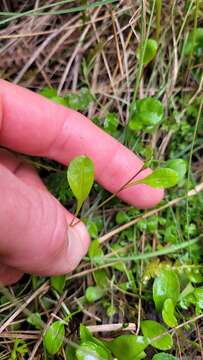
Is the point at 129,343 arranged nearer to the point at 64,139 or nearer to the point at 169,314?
the point at 169,314

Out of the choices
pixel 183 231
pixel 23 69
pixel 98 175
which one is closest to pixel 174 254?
pixel 183 231

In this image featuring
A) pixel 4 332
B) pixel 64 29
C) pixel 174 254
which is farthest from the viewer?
pixel 64 29

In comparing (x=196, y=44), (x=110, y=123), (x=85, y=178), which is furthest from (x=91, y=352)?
(x=196, y=44)

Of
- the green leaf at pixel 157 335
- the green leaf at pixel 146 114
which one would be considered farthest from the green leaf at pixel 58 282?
the green leaf at pixel 146 114

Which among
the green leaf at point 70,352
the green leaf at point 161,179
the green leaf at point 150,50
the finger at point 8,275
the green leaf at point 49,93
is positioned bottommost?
the green leaf at point 70,352

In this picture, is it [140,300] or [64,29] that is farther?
[64,29]

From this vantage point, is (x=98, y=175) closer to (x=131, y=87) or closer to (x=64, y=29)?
(x=131, y=87)

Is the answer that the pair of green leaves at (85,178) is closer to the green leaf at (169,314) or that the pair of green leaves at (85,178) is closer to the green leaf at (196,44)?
the green leaf at (169,314)

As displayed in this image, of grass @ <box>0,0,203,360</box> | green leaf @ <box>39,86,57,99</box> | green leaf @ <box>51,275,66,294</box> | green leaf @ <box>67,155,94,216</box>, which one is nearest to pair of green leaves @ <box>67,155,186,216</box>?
green leaf @ <box>67,155,94,216</box>
